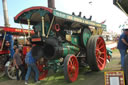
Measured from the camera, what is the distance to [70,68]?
3984 millimetres

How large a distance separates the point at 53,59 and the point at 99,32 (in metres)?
2.79

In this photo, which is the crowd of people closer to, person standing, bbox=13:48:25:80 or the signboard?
person standing, bbox=13:48:25:80

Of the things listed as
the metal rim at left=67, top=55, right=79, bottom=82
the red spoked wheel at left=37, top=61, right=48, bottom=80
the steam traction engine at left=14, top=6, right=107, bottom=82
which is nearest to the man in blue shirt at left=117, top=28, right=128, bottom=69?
the steam traction engine at left=14, top=6, right=107, bottom=82

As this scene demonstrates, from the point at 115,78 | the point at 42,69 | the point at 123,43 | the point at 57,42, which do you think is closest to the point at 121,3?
the point at 123,43

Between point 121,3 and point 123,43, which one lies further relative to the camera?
point 121,3

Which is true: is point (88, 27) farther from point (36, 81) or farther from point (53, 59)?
point (36, 81)

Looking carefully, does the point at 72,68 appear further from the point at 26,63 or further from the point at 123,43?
the point at 123,43

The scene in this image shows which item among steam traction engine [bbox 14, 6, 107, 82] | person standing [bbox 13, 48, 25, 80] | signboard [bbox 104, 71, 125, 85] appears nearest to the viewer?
signboard [bbox 104, 71, 125, 85]

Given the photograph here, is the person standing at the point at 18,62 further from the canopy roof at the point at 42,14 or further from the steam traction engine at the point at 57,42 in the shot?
the canopy roof at the point at 42,14

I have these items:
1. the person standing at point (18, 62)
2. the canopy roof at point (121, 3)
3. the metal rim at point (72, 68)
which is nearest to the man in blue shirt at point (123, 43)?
the metal rim at point (72, 68)

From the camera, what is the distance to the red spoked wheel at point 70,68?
3773 millimetres

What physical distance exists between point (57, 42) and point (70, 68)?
0.81 meters

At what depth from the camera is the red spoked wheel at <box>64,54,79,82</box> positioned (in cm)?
377

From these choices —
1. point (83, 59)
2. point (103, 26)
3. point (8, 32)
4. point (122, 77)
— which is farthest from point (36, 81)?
point (103, 26)
